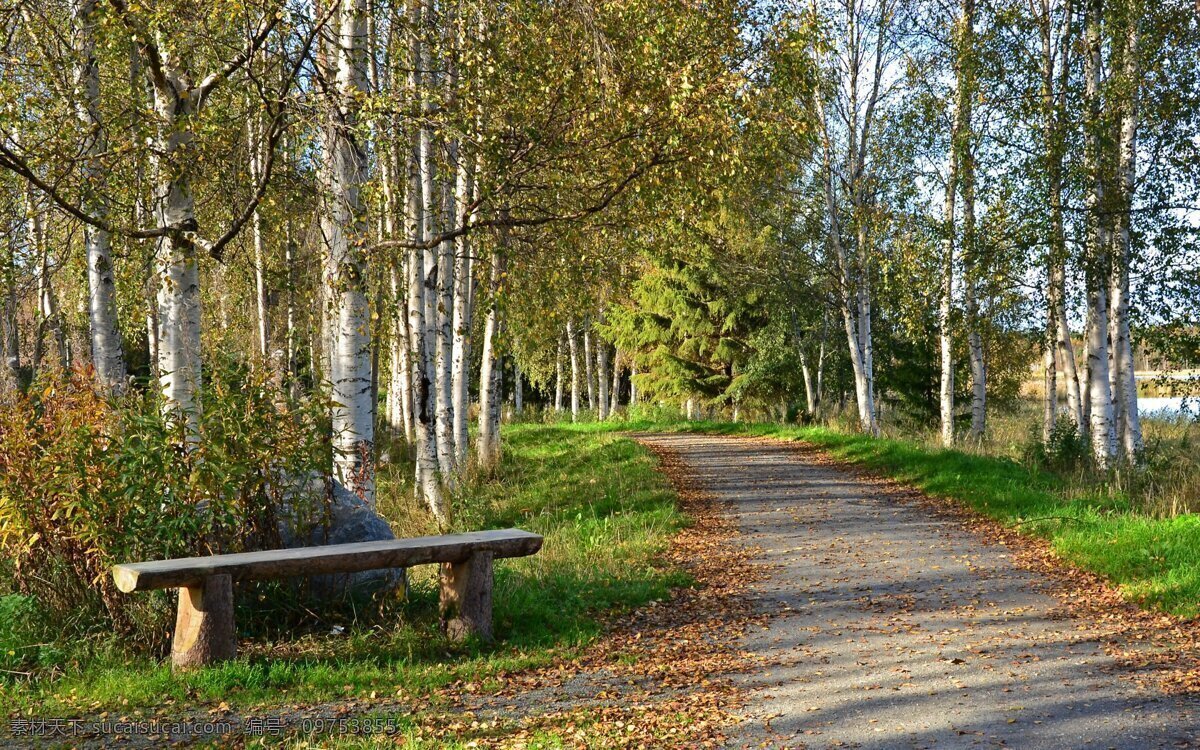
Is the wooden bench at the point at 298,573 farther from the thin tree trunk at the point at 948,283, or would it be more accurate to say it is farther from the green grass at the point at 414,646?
the thin tree trunk at the point at 948,283

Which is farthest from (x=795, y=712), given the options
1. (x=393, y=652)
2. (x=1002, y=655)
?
(x=393, y=652)

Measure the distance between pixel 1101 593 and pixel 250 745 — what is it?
6640 mm

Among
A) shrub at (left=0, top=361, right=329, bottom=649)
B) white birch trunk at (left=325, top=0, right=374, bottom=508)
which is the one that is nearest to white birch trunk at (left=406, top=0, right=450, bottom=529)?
white birch trunk at (left=325, top=0, right=374, bottom=508)

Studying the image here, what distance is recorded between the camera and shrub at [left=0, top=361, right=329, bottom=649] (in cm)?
623

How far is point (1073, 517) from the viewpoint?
10.4 metres

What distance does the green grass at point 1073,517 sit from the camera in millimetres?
7824

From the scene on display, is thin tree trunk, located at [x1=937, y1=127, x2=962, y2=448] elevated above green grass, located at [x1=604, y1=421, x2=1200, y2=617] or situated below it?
above

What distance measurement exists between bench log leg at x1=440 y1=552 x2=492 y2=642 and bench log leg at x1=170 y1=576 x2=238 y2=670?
1475 mm

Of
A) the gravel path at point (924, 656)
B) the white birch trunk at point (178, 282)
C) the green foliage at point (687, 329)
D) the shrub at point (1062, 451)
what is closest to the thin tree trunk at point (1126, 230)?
the shrub at point (1062, 451)

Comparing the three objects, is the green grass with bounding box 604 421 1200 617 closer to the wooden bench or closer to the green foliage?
the wooden bench

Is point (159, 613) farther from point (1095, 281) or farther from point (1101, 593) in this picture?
point (1095, 281)

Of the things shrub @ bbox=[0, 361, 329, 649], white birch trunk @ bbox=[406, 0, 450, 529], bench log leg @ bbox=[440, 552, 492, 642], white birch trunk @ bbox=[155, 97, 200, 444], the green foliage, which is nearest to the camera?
shrub @ bbox=[0, 361, 329, 649]

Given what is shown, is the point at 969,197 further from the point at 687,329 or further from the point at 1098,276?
the point at 687,329

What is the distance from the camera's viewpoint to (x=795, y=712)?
5.40 meters
